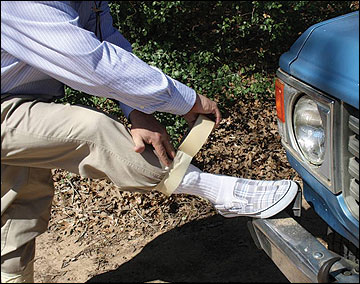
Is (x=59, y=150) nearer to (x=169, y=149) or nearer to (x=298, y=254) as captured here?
(x=169, y=149)

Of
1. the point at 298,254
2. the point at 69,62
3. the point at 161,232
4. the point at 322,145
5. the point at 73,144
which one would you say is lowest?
the point at 161,232

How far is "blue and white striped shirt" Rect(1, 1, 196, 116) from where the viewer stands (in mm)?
2551

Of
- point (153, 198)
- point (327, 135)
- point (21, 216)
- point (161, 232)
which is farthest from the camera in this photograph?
point (153, 198)

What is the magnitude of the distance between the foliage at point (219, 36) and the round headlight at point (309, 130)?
2.56 metres

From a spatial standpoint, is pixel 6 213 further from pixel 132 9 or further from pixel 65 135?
pixel 132 9

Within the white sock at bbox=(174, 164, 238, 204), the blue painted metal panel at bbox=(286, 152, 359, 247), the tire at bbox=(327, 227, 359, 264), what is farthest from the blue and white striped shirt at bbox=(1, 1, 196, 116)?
the tire at bbox=(327, 227, 359, 264)

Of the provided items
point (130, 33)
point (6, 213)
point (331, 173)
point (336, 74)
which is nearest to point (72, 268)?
point (6, 213)

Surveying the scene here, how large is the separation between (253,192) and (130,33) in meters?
3.37

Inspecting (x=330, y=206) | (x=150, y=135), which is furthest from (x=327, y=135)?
(x=150, y=135)

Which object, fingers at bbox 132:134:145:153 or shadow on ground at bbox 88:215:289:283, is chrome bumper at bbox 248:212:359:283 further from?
fingers at bbox 132:134:145:153

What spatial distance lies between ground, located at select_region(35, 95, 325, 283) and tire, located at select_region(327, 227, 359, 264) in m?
0.56

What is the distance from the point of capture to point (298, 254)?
2.82 metres

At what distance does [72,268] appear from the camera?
156 inches

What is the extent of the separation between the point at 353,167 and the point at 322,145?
284 mm
